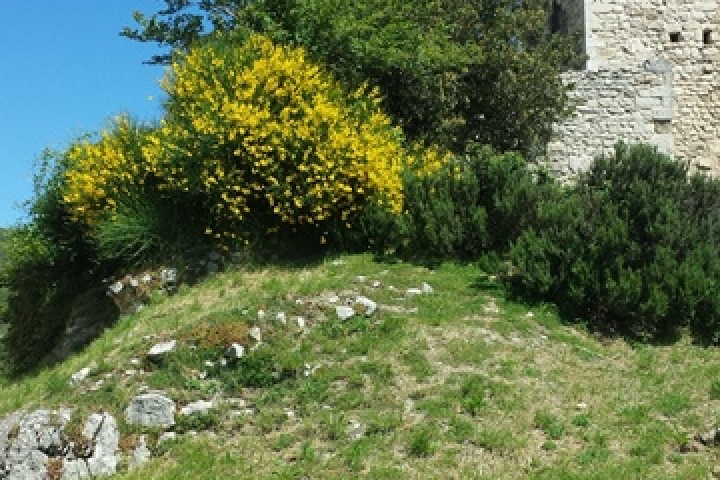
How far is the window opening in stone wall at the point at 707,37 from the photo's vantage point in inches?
693

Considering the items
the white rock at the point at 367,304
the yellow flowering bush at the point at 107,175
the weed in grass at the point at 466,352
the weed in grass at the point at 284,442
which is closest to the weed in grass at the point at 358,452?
the weed in grass at the point at 284,442

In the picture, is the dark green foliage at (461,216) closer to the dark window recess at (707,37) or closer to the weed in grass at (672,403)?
the weed in grass at (672,403)

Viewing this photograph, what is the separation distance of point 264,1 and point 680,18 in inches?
361

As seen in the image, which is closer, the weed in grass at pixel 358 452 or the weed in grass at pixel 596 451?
the weed in grass at pixel 596 451

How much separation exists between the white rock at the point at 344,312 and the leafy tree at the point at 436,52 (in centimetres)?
502

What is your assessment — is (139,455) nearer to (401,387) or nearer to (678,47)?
(401,387)

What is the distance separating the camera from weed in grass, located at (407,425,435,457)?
641cm

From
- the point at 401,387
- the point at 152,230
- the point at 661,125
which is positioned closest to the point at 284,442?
the point at 401,387

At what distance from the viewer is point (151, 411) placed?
736cm

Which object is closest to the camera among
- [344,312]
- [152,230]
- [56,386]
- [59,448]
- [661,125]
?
[59,448]

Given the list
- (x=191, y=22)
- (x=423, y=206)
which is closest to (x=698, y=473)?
(x=423, y=206)

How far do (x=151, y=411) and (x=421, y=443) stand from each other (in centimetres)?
241

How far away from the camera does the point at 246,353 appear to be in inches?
316

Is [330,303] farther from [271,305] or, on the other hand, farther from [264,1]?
[264,1]
